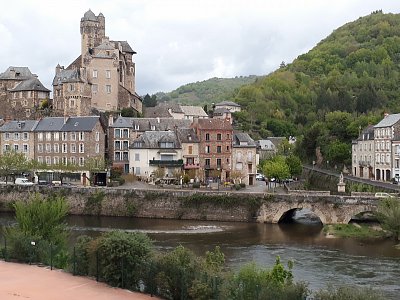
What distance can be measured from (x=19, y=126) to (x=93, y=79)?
13.6 m

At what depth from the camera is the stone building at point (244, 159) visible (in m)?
70.1

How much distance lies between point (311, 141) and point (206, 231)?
1955 inches

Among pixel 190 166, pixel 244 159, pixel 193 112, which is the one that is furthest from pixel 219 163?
pixel 193 112

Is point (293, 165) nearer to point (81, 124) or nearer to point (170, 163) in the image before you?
point (170, 163)

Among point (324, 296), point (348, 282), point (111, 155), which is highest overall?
point (111, 155)

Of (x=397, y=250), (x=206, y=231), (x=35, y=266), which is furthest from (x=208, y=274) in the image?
(x=206, y=231)

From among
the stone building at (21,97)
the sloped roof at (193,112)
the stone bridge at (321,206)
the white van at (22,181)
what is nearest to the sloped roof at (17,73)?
the stone building at (21,97)

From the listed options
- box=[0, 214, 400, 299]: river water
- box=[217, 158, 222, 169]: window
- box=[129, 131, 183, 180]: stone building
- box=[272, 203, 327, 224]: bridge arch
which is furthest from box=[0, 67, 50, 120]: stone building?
box=[272, 203, 327, 224]: bridge arch

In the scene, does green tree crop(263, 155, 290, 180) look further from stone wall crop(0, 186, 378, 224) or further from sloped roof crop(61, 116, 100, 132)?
sloped roof crop(61, 116, 100, 132)

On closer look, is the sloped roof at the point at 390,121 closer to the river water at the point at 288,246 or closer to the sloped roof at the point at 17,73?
the river water at the point at 288,246

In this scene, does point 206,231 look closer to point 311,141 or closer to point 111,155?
point 111,155

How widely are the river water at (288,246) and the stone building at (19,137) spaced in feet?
57.1

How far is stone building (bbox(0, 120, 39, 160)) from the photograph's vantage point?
7606cm

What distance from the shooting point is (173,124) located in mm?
76375
